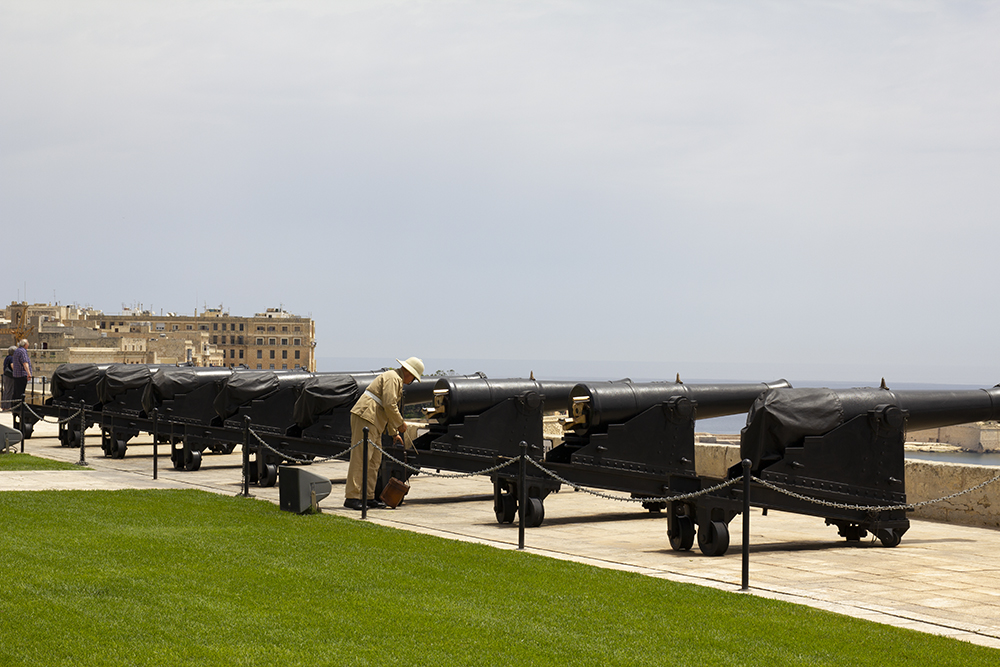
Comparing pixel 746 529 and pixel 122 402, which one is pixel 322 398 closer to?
pixel 122 402

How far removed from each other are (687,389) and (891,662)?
6572 millimetres

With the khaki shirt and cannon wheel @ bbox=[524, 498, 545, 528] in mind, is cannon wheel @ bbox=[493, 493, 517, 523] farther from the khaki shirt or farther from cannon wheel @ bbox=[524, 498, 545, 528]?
the khaki shirt

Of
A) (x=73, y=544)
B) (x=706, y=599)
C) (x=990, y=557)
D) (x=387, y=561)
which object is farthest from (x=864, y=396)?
(x=73, y=544)

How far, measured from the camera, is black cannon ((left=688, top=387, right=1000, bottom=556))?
10.2 meters

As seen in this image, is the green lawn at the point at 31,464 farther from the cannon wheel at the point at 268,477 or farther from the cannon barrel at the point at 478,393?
the cannon barrel at the point at 478,393

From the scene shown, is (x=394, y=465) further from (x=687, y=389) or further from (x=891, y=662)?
(x=891, y=662)

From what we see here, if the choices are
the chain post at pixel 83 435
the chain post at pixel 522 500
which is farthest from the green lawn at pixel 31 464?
the chain post at pixel 522 500

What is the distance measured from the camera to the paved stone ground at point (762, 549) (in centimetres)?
766

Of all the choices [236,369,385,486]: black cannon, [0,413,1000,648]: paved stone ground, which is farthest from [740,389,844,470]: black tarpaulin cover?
[236,369,385,486]: black cannon

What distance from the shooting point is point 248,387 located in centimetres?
1684

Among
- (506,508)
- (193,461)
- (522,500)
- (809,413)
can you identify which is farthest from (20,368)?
(809,413)

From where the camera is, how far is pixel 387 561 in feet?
28.6

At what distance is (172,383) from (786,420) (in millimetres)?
11513

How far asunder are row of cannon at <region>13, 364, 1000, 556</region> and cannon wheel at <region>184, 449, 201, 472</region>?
94cm
